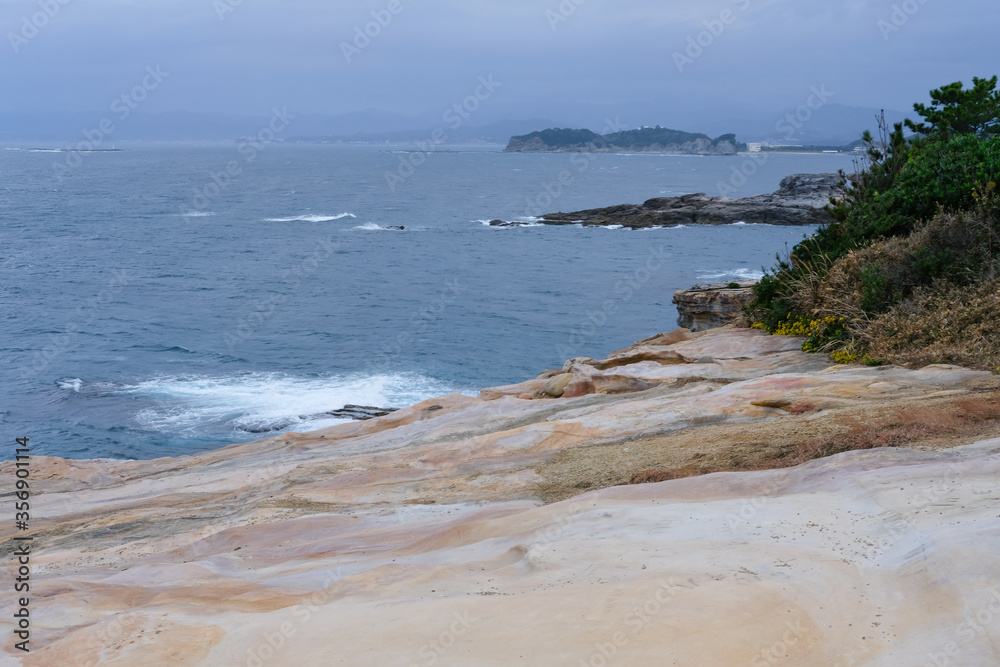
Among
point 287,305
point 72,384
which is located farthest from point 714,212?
point 72,384

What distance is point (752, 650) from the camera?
5695 millimetres

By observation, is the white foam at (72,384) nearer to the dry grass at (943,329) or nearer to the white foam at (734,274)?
the dry grass at (943,329)

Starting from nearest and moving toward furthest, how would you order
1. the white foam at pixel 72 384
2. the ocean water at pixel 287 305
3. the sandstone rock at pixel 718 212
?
the ocean water at pixel 287 305 < the white foam at pixel 72 384 < the sandstone rock at pixel 718 212

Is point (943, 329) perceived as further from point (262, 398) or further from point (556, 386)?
point (262, 398)

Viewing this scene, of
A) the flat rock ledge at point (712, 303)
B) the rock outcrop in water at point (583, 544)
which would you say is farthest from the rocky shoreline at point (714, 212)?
the rock outcrop in water at point (583, 544)

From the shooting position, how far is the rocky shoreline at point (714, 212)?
8231 centimetres

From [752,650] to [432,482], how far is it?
21.1ft

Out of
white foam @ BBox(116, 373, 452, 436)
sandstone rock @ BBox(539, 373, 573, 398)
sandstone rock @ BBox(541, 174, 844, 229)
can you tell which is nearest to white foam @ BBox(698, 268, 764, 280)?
sandstone rock @ BBox(541, 174, 844, 229)

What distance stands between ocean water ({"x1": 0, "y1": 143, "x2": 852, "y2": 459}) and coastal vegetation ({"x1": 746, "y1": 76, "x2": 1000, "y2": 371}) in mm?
15471

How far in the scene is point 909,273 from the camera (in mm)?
15203

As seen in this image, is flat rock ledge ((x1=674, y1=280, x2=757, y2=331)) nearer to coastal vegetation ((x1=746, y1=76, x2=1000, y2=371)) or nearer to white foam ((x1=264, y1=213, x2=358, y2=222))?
coastal vegetation ((x1=746, y1=76, x2=1000, y2=371))

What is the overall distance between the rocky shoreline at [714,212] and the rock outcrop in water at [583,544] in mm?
69285

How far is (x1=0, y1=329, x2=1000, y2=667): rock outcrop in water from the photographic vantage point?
6.07 m

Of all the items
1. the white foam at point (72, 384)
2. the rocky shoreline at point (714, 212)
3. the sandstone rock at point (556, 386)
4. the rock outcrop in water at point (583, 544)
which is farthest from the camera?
the rocky shoreline at point (714, 212)
